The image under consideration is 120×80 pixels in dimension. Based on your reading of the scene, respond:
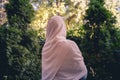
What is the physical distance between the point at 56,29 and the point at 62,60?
518 millimetres

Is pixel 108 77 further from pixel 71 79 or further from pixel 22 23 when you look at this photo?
pixel 71 79

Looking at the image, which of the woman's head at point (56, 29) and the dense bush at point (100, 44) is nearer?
the woman's head at point (56, 29)

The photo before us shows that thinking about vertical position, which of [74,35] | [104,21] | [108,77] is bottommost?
[108,77]

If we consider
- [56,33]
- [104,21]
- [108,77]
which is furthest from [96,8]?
[56,33]

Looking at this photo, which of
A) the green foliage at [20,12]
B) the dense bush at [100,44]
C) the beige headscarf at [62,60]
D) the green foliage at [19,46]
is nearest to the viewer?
the beige headscarf at [62,60]

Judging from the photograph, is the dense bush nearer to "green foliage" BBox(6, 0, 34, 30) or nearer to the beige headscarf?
"green foliage" BBox(6, 0, 34, 30)

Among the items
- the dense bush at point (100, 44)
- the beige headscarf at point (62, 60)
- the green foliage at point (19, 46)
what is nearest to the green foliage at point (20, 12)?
the green foliage at point (19, 46)

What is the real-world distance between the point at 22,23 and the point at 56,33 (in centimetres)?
521

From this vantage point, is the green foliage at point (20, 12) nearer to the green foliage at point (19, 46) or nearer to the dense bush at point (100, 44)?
the green foliage at point (19, 46)

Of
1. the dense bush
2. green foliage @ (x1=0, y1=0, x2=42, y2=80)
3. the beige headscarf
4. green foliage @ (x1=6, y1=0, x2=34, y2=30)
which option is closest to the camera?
the beige headscarf

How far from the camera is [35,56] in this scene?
29.9 feet

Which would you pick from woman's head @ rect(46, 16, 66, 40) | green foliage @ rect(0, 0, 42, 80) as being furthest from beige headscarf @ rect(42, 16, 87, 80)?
green foliage @ rect(0, 0, 42, 80)

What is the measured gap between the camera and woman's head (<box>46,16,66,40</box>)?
4305 millimetres

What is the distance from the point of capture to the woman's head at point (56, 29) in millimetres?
4305
